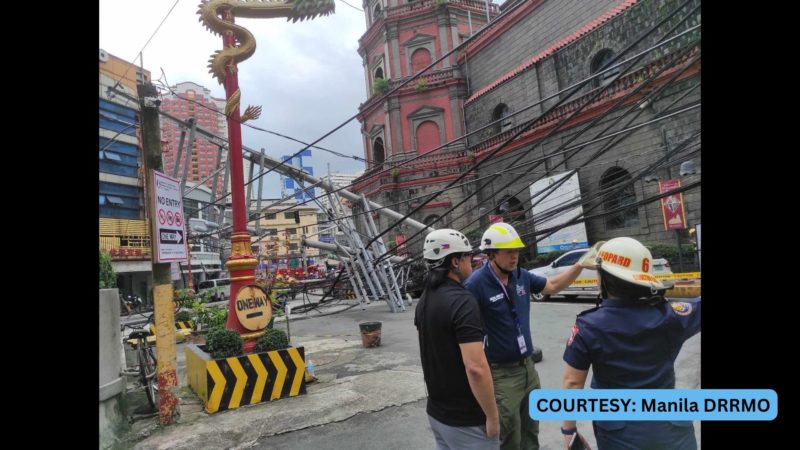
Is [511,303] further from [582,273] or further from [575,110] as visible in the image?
[575,110]

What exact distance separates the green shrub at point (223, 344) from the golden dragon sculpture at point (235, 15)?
153 inches

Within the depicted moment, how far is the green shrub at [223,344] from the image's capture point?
591 centimetres

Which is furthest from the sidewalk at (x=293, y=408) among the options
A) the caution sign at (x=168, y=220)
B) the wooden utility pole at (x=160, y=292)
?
the caution sign at (x=168, y=220)

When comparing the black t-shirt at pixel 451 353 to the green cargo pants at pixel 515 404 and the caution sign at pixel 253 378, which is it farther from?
the caution sign at pixel 253 378

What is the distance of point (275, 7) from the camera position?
7234 millimetres

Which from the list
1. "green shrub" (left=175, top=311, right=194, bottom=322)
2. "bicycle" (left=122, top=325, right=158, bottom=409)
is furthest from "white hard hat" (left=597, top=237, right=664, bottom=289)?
"green shrub" (left=175, top=311, right=194, bottom=322)

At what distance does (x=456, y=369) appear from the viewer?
2.51 meters

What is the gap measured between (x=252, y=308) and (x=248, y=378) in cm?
102

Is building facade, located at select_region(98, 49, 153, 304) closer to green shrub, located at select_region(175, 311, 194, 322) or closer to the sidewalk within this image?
green shrub, located at select_region(175, 311, 194, 322)

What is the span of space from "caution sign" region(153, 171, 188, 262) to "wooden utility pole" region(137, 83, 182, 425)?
53 millimetres

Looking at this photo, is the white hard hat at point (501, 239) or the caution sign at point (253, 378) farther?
the caution sign at point (253, 378)

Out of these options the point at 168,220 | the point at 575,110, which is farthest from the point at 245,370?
the point at 575,110

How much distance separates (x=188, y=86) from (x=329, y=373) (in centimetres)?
1454
